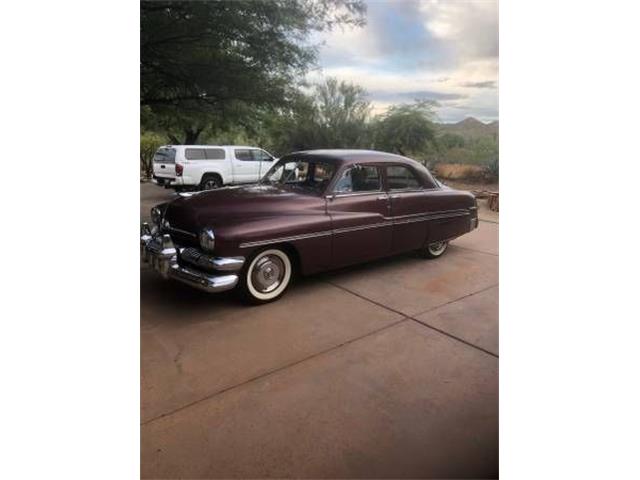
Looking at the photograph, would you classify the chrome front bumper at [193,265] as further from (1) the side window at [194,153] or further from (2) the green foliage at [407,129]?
(2) the green foliage at [407,129]

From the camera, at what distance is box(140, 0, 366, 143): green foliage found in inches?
105

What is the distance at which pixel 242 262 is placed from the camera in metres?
2.81

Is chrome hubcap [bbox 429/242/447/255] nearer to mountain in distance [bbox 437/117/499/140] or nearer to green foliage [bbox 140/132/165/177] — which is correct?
mountain in distance [bbox 437/117/499/140]

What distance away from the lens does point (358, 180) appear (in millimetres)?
3363

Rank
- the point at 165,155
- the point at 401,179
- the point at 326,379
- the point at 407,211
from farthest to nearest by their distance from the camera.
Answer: the point at 407,211, the point at 401,179, the point at 165,155, the point at 326,379

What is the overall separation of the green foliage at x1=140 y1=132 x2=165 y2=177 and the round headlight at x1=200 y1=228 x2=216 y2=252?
508 millimetres

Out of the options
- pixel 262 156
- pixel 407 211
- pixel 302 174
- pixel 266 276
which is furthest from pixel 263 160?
pixel 407 211

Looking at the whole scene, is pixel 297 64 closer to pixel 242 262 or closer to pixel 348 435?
pixel 242 262

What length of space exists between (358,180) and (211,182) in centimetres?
115

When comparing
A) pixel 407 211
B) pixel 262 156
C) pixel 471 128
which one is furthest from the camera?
pixel 407 211

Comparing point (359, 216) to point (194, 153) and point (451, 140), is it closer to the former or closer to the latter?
point (451, 140)

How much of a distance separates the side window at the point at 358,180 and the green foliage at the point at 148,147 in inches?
53.4

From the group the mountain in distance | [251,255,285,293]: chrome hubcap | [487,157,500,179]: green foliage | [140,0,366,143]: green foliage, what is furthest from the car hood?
[487,157,500,179]: green foliage
